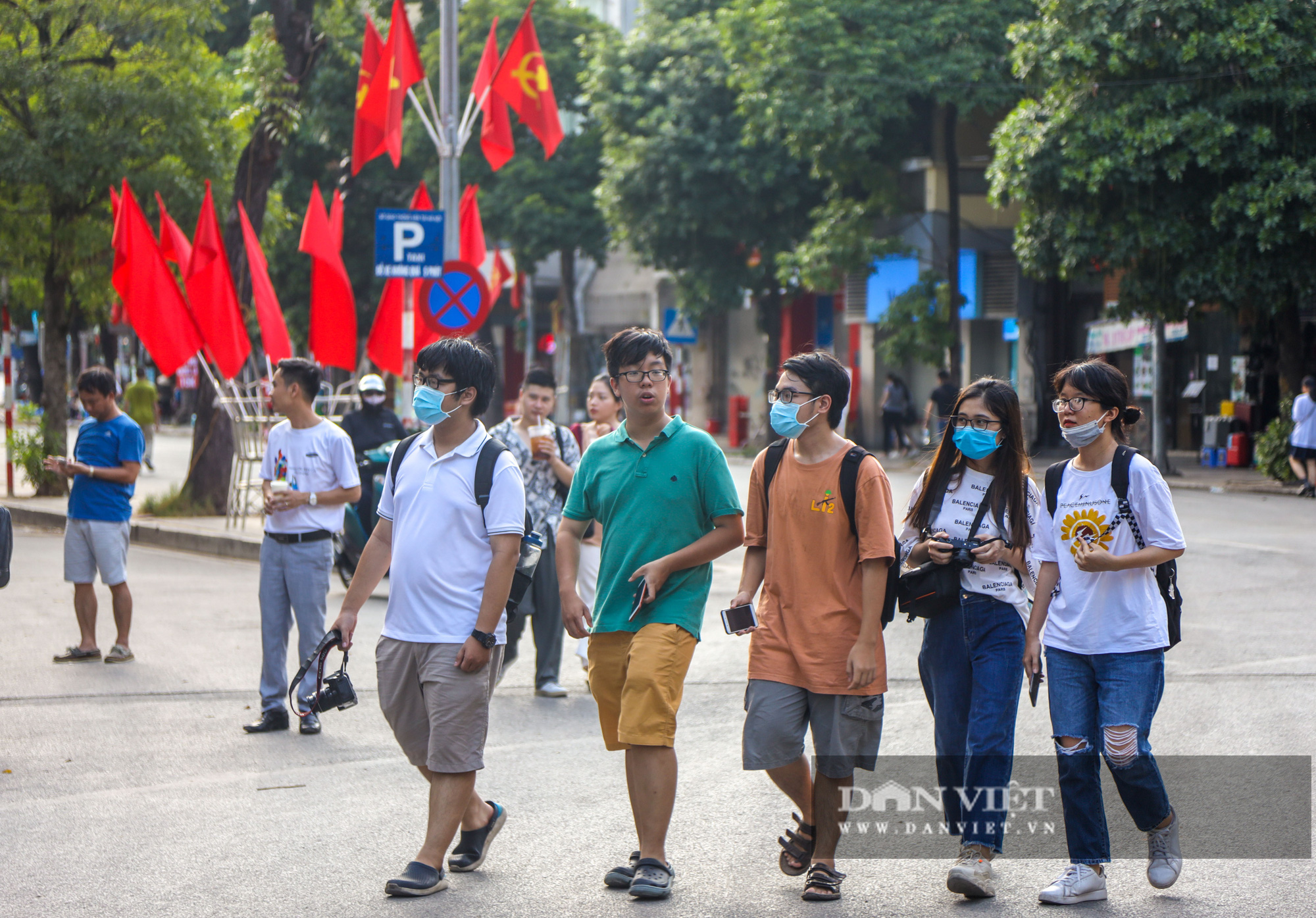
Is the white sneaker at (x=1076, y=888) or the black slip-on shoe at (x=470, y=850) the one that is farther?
the black slip-on shoe at (x=470, y=850)

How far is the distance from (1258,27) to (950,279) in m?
7.83

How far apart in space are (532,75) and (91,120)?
17.5 feet

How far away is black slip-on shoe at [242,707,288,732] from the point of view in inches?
264

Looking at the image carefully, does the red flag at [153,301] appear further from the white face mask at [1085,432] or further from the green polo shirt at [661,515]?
the white face mask at [1085,432]

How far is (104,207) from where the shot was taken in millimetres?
17859

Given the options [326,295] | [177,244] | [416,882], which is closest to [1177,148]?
[326,295]

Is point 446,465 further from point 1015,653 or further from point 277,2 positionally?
point 277,2

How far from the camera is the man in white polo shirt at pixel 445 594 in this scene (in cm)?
441

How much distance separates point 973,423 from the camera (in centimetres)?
454

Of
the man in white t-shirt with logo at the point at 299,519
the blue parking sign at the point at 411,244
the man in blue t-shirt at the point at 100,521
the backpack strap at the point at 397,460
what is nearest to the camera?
the backpack strap at the point at 397,460

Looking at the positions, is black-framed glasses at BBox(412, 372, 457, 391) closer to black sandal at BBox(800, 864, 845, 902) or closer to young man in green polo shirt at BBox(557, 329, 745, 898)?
young man in green polo shirt at BBox(557, 329, 745, 898)

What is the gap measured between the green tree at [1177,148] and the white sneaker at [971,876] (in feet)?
51.7

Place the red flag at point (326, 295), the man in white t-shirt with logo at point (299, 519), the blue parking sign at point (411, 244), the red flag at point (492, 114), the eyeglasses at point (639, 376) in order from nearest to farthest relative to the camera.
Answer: the eyeglasses at point (639, 376) → the man in white t-shirt with logo at point (299, 519) → the blue parking sign at point (411, 244) → the red flag at point (326, 295) → the red flag at point (492, 114)

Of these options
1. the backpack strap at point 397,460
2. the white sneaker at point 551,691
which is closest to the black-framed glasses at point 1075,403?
the backpack strap at point 397,460
